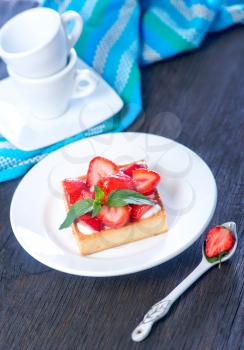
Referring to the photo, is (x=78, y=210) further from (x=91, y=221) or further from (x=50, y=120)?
(x=50, y=120)

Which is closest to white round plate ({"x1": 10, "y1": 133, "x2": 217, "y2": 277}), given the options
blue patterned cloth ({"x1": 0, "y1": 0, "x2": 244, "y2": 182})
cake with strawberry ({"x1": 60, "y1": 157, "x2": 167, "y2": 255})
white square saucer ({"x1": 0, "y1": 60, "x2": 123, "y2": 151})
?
cake with strawberry ({"x1": 60, "y1": 157, "x2": 167, "y2": 255})

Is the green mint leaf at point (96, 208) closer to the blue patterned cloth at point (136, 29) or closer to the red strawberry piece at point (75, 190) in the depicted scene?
the red strawberry piece at point (75, 190)

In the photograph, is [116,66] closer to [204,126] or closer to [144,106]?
[144,106]

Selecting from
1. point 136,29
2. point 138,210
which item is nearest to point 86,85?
point 136,29

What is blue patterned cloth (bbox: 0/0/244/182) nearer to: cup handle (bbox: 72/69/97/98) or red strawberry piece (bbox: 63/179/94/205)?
cup handle (bbox: 72/69/97/98)

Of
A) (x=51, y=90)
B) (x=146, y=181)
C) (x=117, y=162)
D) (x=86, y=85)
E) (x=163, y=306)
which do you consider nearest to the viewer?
(x=163, y=306)

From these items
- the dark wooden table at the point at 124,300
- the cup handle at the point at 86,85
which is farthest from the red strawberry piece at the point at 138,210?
the cup handle at the point at 86,85
